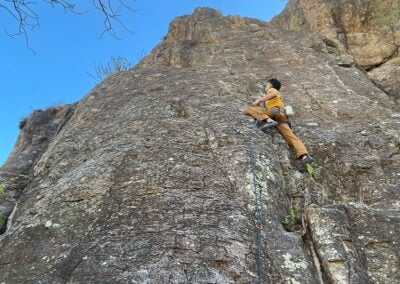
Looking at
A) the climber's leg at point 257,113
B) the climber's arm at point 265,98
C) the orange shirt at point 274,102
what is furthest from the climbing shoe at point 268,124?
the climber's arm at point 265,98

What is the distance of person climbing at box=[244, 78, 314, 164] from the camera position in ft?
28.6

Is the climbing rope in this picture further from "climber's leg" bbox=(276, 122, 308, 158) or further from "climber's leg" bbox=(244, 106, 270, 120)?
"climber's leg" bbox=(244, 106, 270, 120)

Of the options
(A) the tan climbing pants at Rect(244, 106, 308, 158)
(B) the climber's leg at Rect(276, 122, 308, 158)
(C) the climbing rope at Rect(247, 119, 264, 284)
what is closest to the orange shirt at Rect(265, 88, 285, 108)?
(A) the tan climbing pants at Rect(244, 106, 308, 158)

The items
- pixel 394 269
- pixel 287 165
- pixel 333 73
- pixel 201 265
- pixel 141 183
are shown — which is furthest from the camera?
pixel 333 73

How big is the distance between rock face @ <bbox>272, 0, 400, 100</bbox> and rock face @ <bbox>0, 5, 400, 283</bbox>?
17.7 ft

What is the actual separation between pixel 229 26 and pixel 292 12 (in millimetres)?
4799

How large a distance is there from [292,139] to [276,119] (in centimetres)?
82

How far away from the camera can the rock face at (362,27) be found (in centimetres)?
1733

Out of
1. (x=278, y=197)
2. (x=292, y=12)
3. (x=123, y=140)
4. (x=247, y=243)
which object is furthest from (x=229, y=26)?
(x=247, y=243)

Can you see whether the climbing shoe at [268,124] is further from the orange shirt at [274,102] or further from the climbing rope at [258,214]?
the climbing rope at [258,214]

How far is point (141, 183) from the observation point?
7.25 metres

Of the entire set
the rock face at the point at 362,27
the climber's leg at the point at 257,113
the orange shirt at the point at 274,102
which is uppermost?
the rock face at the point at 362,27

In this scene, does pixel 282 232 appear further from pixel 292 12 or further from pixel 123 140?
pixel 292 12

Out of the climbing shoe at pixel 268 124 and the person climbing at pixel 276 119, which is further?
the climbing shoe at pixel 268 124
